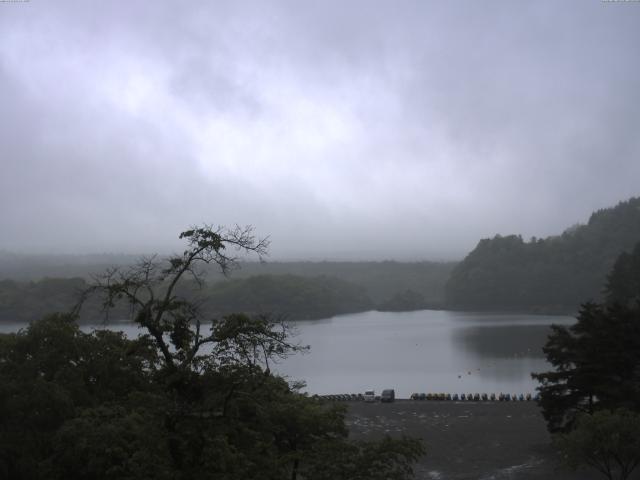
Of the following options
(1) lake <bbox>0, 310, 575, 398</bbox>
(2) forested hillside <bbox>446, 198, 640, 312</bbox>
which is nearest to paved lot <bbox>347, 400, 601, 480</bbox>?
(1) lake <bbox>0, 310, 575, 398</bbox>

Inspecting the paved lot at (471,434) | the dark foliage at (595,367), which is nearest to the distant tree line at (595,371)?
the dark foliage at (595,367)

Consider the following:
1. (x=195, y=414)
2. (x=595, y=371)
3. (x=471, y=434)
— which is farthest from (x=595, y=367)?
(x=195, y=414)

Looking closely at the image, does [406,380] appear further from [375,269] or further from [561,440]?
[375,269]

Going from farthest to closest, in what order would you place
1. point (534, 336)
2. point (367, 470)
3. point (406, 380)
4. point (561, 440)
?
1. point (534, 336)
2. point (406, 380)
3. point (561, 440)
4. point (367, 470)

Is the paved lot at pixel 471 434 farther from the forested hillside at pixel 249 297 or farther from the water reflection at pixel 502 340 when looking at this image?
the forested hillside at pixel 249 297

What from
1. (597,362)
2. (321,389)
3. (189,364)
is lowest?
(321,389)

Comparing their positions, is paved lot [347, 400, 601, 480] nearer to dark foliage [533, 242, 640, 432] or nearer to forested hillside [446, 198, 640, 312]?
dark foliage [533, 242, 640, 432]

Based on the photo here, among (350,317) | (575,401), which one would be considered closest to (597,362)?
(575,401)
